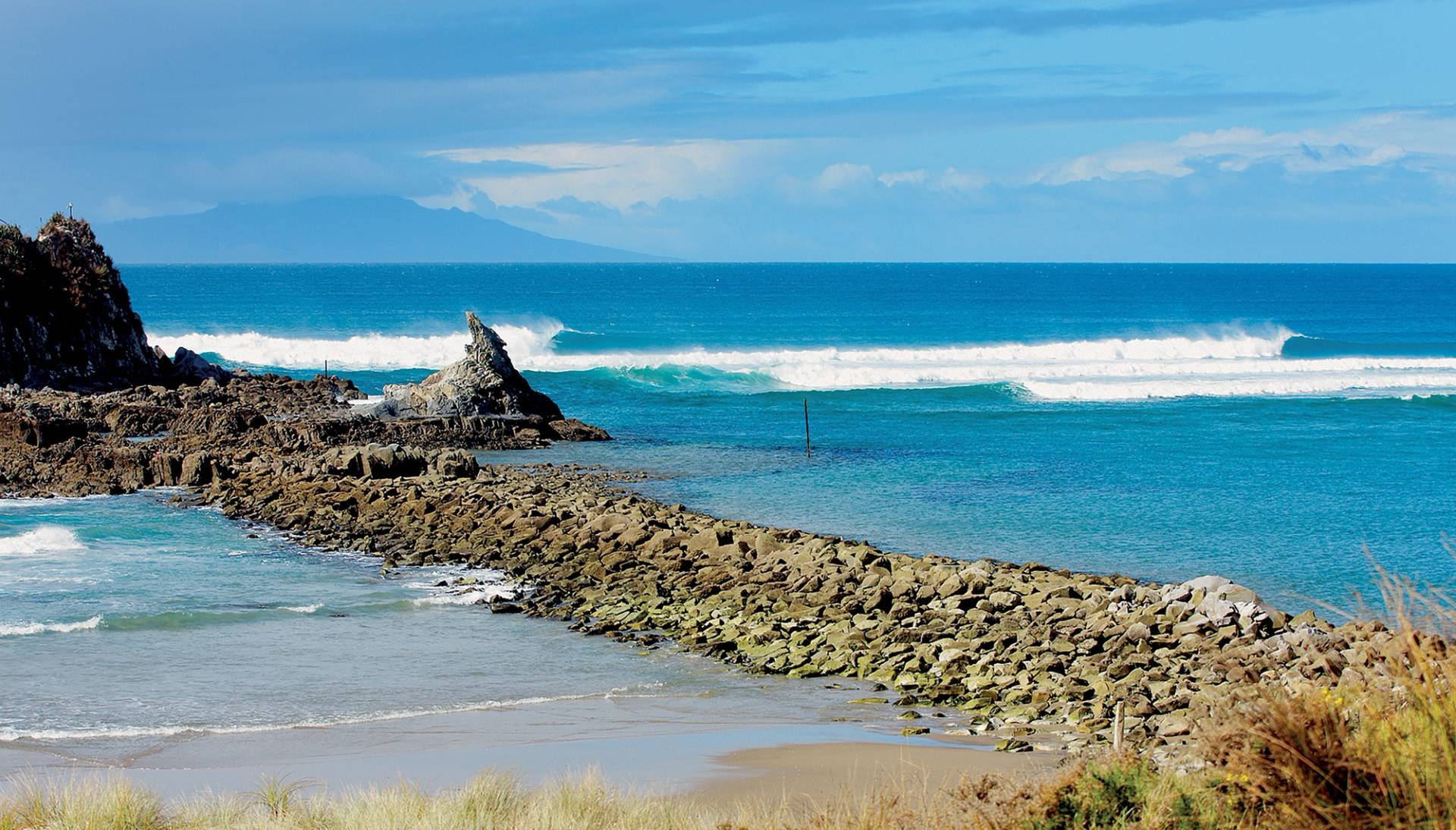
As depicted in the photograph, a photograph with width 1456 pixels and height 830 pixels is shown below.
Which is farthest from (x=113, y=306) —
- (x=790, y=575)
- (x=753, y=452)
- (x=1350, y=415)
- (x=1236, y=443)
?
(x=1350, y=415)

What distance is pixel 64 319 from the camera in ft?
119

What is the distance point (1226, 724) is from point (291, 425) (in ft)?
84.7

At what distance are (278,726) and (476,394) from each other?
21.6m

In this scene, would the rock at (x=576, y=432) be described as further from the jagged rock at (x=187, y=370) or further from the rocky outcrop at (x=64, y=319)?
the rocky outcrop at (x=64, y=319)

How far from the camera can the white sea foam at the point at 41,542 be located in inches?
746

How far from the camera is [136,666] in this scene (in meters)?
13.5

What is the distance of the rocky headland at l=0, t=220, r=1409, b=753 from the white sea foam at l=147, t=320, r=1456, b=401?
861 inches

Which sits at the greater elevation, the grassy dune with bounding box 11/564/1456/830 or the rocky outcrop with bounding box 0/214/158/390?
the rocky outcrop with bounding box 0/214/158/390

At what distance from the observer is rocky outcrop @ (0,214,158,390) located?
34.8 metres

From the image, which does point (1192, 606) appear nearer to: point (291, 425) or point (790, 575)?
point (790, 575)

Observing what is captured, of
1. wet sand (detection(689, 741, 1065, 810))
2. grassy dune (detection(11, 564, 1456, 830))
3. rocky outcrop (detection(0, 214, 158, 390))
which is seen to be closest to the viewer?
grassy dune (detection(11, 564, 1456, 830))

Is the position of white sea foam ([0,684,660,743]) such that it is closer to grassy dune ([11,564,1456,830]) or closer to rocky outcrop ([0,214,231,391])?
grassy dune ([11,564,1456,830])

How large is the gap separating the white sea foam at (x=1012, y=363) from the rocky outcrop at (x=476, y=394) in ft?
61.6

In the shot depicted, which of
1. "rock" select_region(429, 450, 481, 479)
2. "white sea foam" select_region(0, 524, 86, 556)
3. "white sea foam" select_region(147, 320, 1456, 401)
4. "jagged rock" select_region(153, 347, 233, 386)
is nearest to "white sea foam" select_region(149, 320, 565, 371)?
"white sea foam" select_region(147, 320, 1456, 401)
